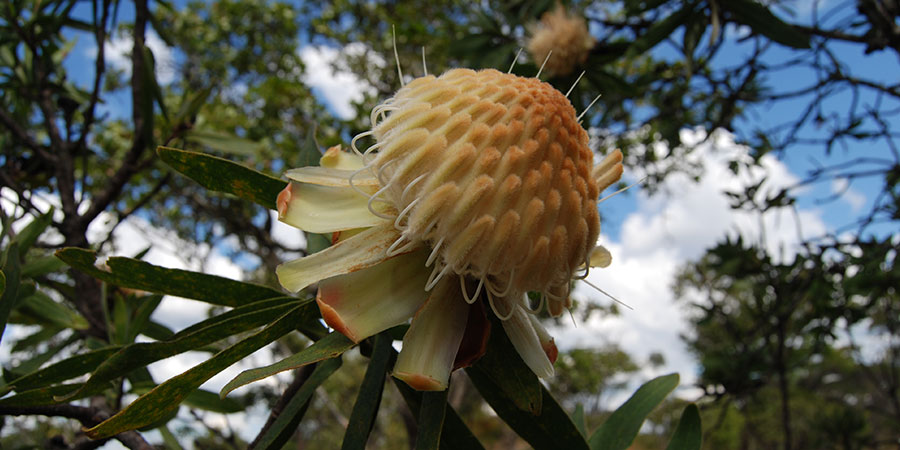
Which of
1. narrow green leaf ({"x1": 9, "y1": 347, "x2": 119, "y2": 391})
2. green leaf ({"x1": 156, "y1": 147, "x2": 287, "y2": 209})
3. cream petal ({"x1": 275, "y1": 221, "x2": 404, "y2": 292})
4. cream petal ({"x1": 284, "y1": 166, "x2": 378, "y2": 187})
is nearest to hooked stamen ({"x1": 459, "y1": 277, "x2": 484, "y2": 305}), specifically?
cream petal ({"x1": 275, "y1": 221, "x2": 404, "y2": 292})

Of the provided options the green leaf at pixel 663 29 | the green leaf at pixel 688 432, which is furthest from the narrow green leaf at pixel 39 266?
the green leaf at pixel 663 29

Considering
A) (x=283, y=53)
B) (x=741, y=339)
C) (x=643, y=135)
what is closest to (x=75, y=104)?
(x=741, y=339)

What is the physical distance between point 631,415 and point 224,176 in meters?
0.86

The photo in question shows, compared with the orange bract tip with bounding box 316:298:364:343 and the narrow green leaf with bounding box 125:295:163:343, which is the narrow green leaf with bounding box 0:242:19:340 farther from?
the orange bract tip with bounding box 316:298:364:343

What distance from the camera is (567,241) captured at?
78 centimetres

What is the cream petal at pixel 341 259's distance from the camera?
2.50 ft

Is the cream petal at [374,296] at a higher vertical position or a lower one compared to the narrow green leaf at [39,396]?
higher

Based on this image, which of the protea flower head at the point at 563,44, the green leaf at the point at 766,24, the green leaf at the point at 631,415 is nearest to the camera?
the green leaf at the point at 631,415

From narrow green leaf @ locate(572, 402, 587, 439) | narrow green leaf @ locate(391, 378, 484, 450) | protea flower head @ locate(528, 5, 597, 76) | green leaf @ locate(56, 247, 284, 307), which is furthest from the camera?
protea flower head @ locate(528, 5, 597, 76)

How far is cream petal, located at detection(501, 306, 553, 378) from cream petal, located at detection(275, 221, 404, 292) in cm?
23

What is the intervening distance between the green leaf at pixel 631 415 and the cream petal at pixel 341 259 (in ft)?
1.96

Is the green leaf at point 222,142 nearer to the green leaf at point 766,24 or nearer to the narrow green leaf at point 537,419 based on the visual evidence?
the narrow green leaf at point 537,419

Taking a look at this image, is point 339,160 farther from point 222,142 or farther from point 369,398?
point 222,142

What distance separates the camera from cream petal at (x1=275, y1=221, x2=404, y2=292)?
0.76 meters
